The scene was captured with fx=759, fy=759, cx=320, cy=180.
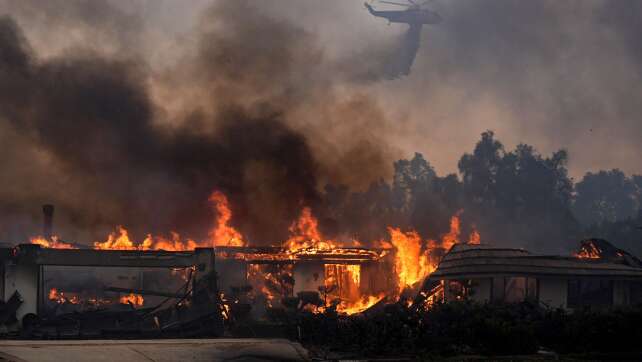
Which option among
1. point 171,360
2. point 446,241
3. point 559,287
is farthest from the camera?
point 446,241

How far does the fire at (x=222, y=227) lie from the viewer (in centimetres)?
5684

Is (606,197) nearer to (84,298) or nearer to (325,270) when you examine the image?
(325,270)

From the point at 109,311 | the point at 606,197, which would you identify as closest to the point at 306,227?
the point at 109,311

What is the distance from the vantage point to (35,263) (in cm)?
3241

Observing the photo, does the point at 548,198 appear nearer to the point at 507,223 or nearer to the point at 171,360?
the point at 507,223

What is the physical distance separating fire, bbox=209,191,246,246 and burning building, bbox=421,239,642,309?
23883 millimetres

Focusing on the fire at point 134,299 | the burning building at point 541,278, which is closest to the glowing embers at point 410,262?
the burning building at point 541,278

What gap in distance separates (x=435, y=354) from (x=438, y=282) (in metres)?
16.5


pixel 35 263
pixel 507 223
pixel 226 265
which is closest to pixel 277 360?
pixel 35 263

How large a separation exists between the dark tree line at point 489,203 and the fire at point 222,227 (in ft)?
80.2

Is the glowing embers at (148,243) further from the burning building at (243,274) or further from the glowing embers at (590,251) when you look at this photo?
the glowing embers at (590,251)

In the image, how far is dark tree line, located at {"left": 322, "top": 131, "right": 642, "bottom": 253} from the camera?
304 feet

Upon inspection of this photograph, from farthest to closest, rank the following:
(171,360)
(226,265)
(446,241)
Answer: (446,241)
(226,265)
(171,360)

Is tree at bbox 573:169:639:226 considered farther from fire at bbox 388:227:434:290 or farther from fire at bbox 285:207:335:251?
fire at bbox 388:227:434:290
